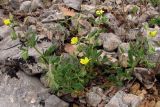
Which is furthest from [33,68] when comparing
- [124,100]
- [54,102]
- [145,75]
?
[145,75]

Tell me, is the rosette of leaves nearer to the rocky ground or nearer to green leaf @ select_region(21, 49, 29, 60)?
the rocky ground

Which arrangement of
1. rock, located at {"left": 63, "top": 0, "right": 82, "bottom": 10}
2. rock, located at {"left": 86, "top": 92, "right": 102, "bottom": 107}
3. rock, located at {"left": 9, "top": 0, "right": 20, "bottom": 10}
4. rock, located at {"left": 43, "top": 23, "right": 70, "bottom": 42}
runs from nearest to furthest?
rock, located at {"left": 86, "top": 92, "right": 102, "bottom": 107}
rock, located at {"left": 43, "top": 23, "right": 70, "bottom": 42}
rock, located at {"left": 63, "top": 0, "right": 82, "bottom": 10}
rock, located at {"left": 9, "top": 0, "right": 20, "bottom": 10}

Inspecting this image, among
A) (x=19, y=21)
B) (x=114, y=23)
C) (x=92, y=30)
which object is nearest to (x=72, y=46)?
(x=92, y=30)

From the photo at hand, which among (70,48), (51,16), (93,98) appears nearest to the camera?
(93,98)

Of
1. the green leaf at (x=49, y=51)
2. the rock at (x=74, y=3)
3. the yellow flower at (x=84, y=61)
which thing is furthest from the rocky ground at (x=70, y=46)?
the yellow flower at (x=84, y=61)

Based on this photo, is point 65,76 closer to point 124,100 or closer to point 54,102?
point 54,102

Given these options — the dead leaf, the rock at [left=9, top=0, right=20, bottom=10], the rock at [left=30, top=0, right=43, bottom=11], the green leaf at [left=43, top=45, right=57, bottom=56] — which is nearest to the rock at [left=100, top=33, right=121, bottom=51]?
the dead leaf
